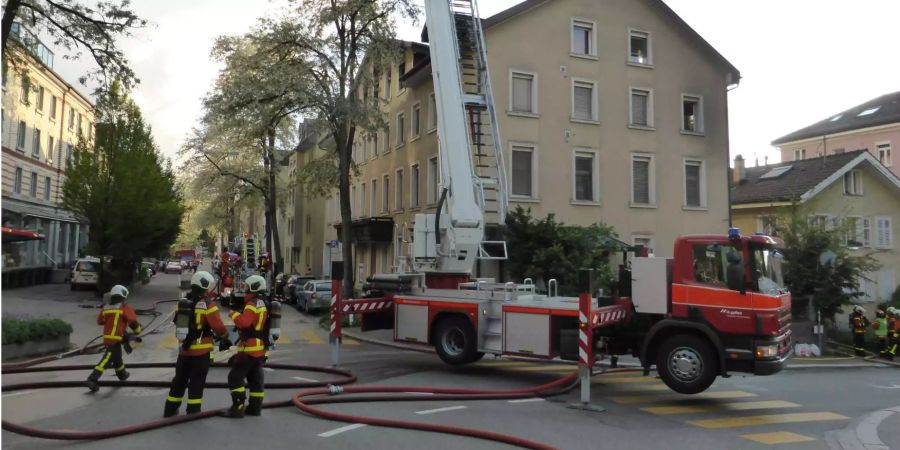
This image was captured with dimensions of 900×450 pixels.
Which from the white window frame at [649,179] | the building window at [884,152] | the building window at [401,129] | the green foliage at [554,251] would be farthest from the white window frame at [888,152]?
the green foliage at [554,251]

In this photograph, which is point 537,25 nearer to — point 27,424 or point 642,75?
point 642,75

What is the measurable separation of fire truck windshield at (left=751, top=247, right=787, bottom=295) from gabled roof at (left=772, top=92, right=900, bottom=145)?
142 ft

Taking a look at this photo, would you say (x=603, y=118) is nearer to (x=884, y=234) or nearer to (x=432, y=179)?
(x=432, y=179)

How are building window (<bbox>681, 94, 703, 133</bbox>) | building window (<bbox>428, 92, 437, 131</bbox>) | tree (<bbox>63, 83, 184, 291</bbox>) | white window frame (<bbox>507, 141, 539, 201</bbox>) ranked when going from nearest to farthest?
white window frame (<bbox>507, 141, 539, 201</bbox>)
building window (<bbox>428, 92, 437, 131</bbox>)
building window (<bbox>681, 94, 703, 133</bbox>)
tree (<bbox>63, 83, 184, 291</bbox>)

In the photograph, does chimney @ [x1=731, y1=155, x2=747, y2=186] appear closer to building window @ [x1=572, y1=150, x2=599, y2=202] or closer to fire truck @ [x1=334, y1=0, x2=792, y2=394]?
building window @ [x1=572, y1=150, x2=599, y2=202]

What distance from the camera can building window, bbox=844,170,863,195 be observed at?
31.8 m

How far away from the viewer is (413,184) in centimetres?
2728

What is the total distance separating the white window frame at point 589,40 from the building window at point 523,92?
2.02m

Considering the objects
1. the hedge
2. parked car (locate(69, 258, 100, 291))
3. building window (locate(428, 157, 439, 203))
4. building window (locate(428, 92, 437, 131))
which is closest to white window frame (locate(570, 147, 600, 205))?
building window (locate(428, 157, 439, 203))

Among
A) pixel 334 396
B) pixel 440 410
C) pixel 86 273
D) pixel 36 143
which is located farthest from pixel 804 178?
pixel 36 143

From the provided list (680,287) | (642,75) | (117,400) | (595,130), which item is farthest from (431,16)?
(642,75)

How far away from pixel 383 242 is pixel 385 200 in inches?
90.5

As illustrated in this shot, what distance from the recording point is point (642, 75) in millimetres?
25234

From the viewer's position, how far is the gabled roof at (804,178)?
30572 millimetres
